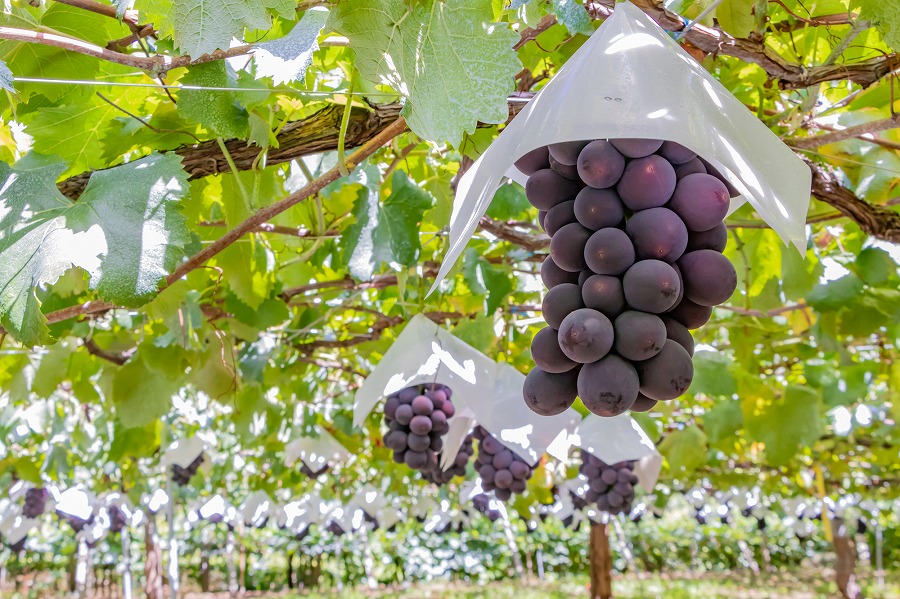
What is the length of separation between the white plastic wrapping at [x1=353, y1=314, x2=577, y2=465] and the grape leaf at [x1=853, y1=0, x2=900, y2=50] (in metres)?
1.02

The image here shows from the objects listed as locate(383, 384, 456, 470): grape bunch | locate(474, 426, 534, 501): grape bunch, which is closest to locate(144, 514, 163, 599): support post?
locate(474, 426, 534, 501): grape bunch

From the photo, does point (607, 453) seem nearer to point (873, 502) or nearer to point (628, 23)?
point (628, 23)

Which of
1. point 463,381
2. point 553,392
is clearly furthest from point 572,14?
point 463,381

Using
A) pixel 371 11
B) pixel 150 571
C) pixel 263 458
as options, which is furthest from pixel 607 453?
pixel 150 571

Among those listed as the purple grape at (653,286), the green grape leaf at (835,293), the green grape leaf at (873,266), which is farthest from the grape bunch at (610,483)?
the purple grape at (653,286)

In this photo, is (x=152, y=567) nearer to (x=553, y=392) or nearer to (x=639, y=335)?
(x=553, y=392)

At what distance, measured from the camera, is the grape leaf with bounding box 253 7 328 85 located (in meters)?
0.97

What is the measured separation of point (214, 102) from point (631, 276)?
0.85 metres

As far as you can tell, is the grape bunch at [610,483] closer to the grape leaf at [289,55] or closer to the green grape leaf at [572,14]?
the green grape leaf at [572,14]

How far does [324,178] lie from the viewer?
1388mm

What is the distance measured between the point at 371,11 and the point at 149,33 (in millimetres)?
535

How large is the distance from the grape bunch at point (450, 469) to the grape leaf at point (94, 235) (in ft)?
5.26

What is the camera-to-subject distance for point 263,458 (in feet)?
22.0

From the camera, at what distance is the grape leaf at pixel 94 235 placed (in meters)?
0.99
